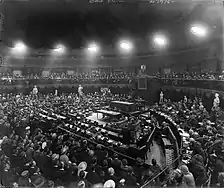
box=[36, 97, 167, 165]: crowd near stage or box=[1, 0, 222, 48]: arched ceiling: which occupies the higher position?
box=[1, 0, 222, 48]: arched ceiling

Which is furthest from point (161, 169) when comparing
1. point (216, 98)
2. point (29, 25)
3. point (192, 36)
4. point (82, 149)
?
point (29, 25)

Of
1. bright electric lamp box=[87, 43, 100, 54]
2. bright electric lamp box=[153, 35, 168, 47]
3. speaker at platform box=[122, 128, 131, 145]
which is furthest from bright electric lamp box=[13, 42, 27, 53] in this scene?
bright electric lamp box=[153, 35, 168, 47]

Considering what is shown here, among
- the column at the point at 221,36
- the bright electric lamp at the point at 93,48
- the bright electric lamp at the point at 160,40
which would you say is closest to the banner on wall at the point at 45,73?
the bright electric lamp at the point at 93,48

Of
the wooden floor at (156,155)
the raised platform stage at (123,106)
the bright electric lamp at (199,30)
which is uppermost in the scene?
the bright electric lamp at (199,30)

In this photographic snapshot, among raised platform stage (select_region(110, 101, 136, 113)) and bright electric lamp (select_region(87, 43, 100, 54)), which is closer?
bright electric lamp (select_region(87, 43, 100, 54))

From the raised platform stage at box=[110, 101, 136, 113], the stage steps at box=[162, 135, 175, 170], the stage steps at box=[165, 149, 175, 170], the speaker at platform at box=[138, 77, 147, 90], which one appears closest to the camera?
the stage steps at box=[165, 149, 175, 170]

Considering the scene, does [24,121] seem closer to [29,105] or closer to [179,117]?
[29,105]

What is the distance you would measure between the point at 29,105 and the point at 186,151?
5959 millimetres

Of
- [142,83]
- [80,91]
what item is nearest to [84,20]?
[80,91]

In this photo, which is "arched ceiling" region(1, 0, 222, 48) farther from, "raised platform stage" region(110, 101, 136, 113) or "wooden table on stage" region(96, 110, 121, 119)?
"wooden table on stage" region(96, 110, 121, 119)

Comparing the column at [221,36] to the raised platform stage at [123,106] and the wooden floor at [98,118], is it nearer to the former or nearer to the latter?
the raised platform stage at [123,106]

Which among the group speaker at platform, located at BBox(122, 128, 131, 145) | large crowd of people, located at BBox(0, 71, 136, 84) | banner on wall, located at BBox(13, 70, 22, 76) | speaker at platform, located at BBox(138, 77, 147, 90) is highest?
banner on wall, located at BBox(13, 70, 22, 76)

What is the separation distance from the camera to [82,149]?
191 inches

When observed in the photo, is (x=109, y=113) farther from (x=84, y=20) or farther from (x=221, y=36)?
(x=221, y=36)
